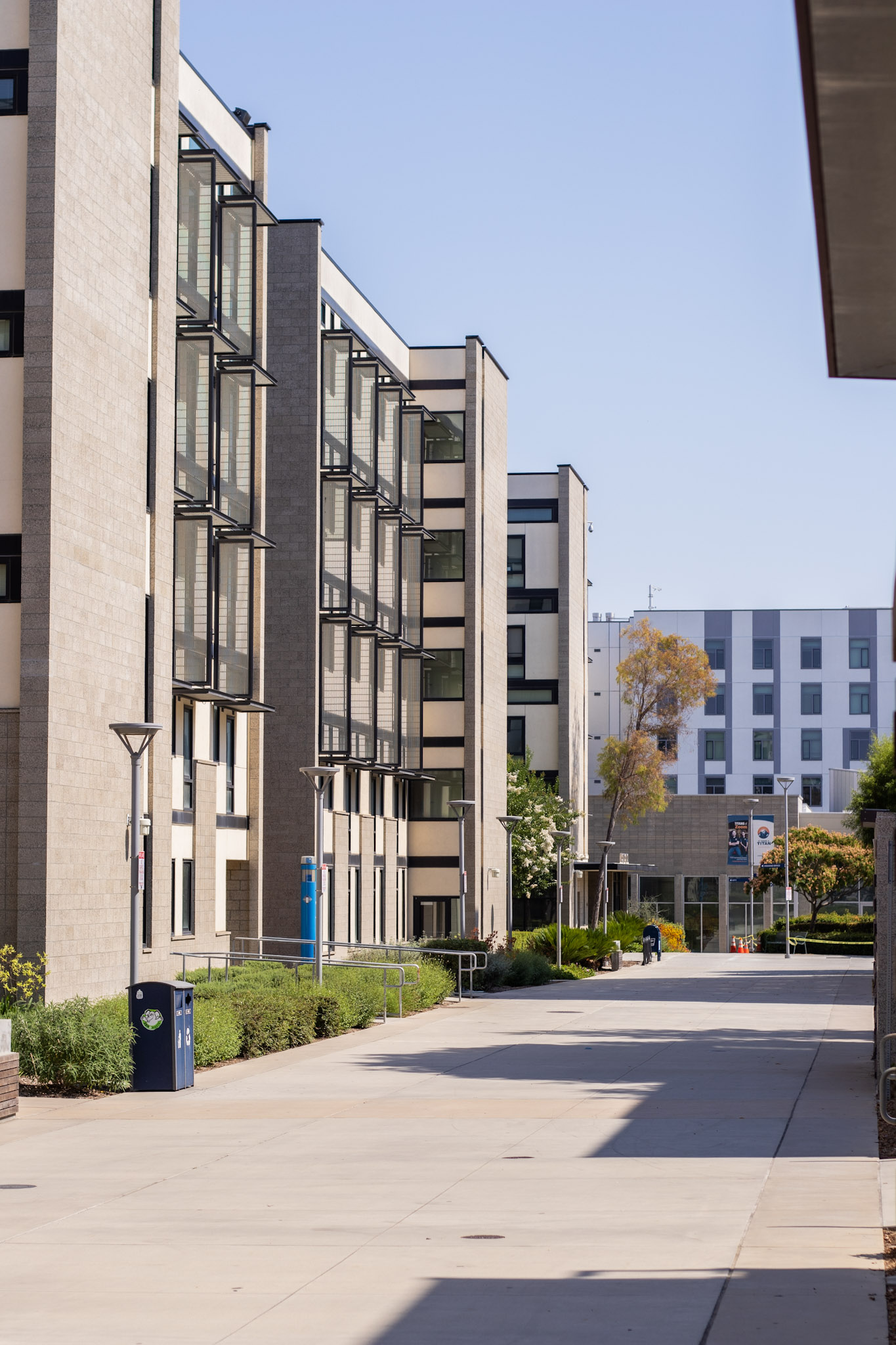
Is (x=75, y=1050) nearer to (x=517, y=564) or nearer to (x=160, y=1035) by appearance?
(x=160, y=1035)

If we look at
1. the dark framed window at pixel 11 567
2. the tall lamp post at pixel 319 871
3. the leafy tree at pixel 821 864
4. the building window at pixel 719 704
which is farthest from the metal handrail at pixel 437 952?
the building window at pixel 719 704

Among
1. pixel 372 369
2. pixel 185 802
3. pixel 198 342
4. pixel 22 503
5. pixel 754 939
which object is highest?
pixel 372 369

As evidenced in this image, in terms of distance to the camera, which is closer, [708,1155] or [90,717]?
[708,1155]

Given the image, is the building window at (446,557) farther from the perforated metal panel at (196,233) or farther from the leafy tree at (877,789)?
the perforated metal panel at (196,233)

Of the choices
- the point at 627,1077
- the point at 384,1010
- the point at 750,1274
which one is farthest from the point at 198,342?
the point at 750,1274

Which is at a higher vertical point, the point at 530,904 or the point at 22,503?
the point at 22,503

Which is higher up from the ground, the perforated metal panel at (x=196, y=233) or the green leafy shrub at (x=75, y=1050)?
the perforated metal panel at (x=196, y=233)

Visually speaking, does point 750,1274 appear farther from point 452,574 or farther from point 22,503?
point 452,574

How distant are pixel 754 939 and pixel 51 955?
211 feet

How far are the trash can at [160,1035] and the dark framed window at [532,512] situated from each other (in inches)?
2037

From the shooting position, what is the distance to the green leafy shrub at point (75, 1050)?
1861 cm

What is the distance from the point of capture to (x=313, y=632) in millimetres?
42031

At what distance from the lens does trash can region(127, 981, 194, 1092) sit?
61.9 ft

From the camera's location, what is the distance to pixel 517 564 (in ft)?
228
